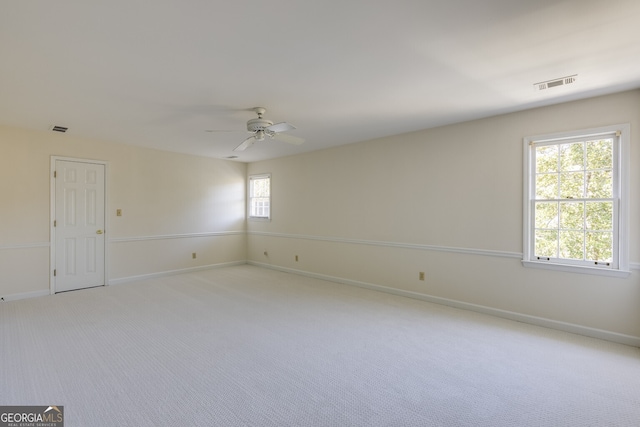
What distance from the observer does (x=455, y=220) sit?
4.21 meters

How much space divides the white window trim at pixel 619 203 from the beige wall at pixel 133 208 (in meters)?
5.64

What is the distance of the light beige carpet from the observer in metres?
2.04

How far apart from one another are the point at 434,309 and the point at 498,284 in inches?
32.9

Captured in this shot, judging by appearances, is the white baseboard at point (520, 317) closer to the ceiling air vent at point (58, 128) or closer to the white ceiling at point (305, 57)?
the white ceiling at point (305, 57)

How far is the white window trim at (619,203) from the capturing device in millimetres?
3066

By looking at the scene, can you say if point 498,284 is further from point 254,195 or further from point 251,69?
point 254,195

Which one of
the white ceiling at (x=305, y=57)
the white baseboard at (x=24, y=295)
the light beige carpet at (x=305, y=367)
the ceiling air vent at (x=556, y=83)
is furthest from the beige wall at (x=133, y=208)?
the ceiling air vent at (x=556, y=83)

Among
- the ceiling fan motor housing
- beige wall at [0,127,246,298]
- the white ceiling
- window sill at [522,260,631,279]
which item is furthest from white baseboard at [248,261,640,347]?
beige wall at [0,127,246,298]

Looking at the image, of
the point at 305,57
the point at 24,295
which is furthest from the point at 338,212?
the point at 24,295

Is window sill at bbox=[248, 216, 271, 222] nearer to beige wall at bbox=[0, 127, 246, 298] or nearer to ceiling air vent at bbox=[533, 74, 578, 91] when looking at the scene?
beige wall at bbox=[0, 127, 246, 298]

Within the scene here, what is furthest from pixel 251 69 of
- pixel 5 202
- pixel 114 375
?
pixel 5 202

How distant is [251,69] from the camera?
2.57 metres

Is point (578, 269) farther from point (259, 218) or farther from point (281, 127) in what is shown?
point (259, 218)

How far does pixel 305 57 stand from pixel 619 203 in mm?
3369
